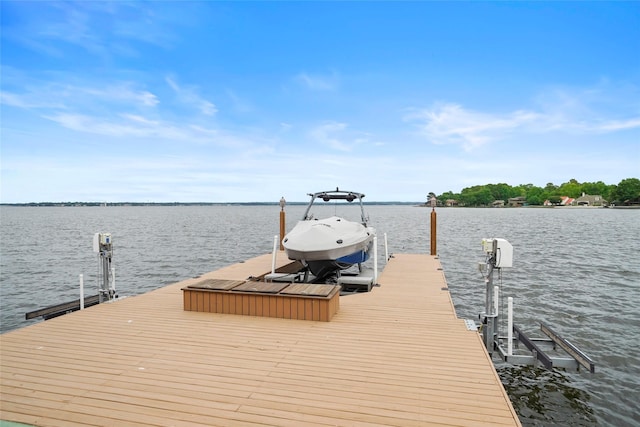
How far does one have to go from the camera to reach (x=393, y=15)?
1981 centimetres

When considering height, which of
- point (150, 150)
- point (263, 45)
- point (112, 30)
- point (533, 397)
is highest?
point (263, 45)

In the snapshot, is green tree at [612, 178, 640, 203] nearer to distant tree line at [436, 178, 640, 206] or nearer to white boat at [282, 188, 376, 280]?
distant tree line at [436, 178, 640, 206]

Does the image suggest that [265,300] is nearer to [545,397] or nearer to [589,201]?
[545,397]

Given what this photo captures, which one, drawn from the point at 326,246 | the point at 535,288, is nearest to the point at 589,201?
the point at 535,288

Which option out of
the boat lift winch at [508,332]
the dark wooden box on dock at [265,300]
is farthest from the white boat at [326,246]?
the boat lift winch at [508,332]

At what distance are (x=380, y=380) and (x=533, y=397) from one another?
3871 mm

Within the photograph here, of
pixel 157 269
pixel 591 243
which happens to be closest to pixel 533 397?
pixel 157 269

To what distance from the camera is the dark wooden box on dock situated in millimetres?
5953

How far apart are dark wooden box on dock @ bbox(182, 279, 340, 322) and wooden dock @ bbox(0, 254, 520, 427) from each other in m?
0.15

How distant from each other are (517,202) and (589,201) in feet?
79.6

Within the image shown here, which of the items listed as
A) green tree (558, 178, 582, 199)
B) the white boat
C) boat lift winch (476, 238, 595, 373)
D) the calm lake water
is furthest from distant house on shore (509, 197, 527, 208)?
boat lift winch (476, 238, 595, 373)

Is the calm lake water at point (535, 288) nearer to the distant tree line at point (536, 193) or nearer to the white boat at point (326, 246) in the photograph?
the white boat at point (326, 246)

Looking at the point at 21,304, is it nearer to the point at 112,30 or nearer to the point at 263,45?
the point at 112,30

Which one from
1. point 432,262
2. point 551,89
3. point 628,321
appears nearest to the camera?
point 628,321
